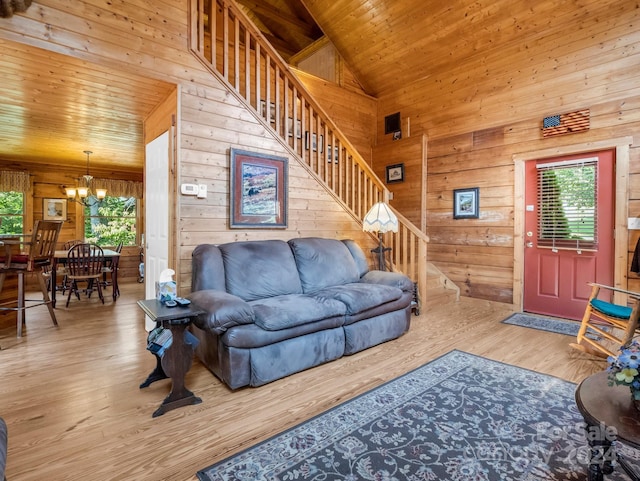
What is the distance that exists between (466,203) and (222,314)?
13.6ft

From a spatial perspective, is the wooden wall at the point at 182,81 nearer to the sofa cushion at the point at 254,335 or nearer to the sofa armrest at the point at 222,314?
the sofa armrest at the point at 222,314

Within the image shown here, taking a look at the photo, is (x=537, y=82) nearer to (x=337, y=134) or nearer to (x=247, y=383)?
(x=337, y=134)

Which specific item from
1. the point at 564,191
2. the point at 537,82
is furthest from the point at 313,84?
the point at 564,191

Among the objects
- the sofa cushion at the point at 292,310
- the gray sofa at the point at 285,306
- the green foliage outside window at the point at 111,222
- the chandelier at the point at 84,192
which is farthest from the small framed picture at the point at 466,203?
the green foliage outside window at the point at 111,222

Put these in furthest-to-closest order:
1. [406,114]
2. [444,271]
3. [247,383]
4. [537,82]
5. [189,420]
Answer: [406,114]
[444,271]
[537,82]
[247,383]
[189,420]

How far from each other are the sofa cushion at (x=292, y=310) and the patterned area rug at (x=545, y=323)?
2559 millimetres

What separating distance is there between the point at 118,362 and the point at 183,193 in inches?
60.6

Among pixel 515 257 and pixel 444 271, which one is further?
pixel 444 271

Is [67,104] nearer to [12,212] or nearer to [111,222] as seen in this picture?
[12,212]

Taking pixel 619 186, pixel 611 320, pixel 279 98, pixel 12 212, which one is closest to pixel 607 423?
pixel 611 320

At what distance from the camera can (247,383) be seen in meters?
2.34

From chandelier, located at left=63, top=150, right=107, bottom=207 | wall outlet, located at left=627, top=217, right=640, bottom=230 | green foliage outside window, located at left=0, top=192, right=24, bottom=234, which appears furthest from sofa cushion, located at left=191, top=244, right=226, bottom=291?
green foliage outside window, located at left=0, top=192, right=24, bottom=234

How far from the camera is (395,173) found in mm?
→ 6039

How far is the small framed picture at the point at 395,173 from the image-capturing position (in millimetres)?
5943
